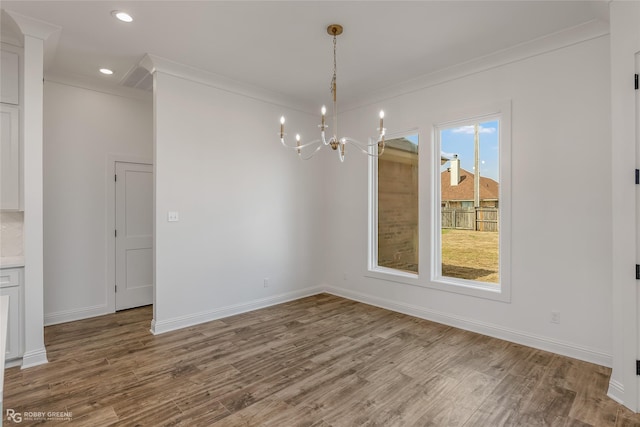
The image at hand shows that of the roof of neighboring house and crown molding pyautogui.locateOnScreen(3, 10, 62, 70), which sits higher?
crown molding pyautogui.locateOnScreen(3, 10, 62, 70)

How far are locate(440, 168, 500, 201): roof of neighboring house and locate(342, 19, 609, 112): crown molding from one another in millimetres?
1145

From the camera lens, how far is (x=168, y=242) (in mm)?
3842

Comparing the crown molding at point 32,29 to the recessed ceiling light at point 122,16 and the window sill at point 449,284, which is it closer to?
the recessed ceiling light at point 122,16

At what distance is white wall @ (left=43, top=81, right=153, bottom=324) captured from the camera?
4043 millimetres

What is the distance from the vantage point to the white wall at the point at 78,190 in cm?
404

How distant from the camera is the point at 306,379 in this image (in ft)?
9.09

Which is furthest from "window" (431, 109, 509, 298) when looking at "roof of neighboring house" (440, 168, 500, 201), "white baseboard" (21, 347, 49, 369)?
"white baseboard" (21, 347, 49, 369)

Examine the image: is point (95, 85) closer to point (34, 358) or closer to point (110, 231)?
point (110, 231)

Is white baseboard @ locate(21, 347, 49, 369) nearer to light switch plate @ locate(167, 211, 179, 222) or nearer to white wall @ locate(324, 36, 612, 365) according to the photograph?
light switch plate @ locate(167, 211, 179, 222)

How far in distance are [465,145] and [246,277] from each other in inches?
131

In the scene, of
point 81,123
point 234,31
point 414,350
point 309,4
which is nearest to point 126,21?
point 234,31

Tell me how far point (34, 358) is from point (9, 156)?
1.85m

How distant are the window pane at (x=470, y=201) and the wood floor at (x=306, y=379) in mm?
798

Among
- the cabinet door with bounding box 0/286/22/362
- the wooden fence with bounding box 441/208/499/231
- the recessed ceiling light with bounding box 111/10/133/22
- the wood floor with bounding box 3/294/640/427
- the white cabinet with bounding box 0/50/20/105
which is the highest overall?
the recessed ceiling light with bounding box 111/10/133/22
